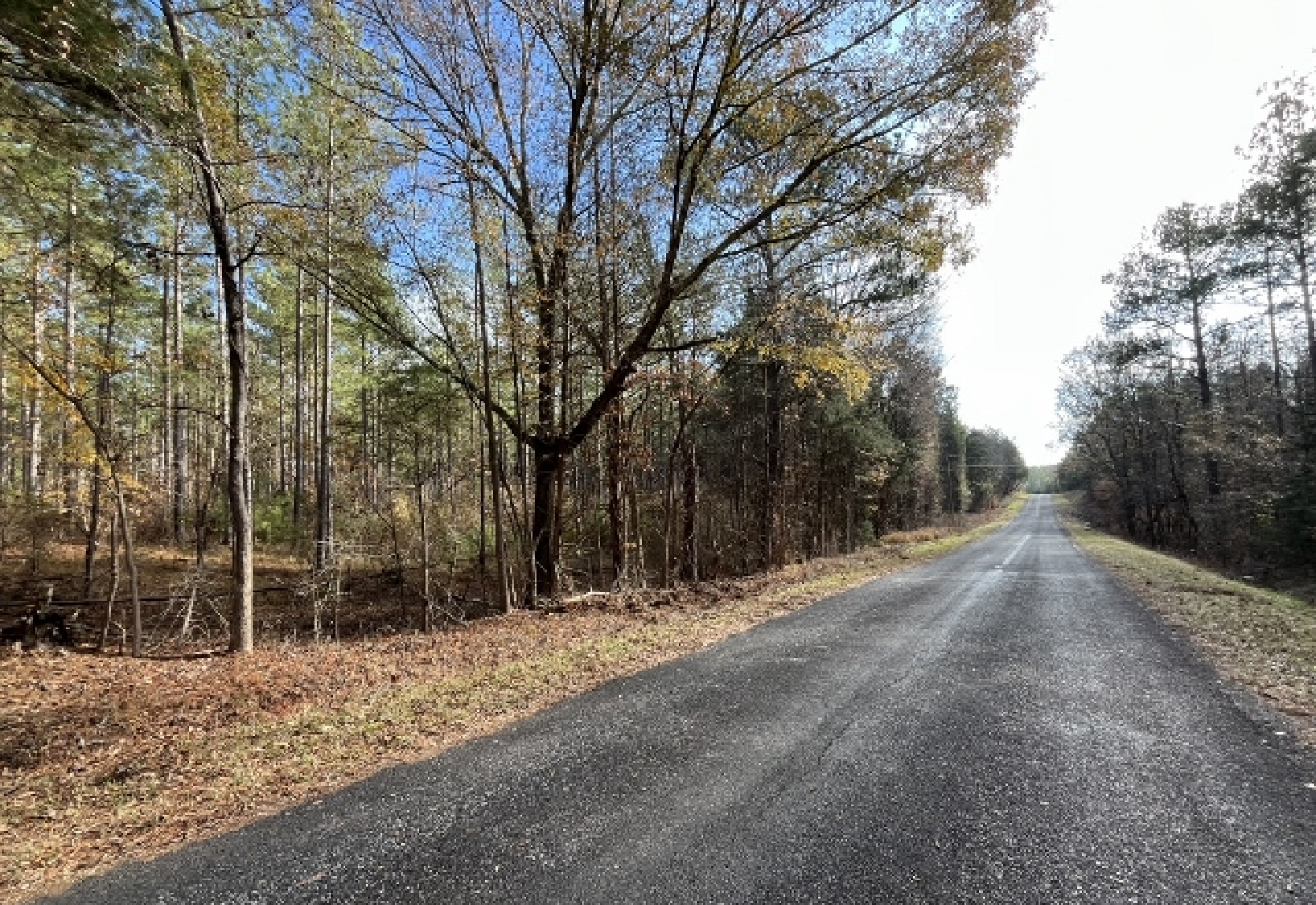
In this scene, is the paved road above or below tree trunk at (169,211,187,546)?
below

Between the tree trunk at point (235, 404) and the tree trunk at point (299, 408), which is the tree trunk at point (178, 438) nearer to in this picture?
the tree trunk at point (299, 408)

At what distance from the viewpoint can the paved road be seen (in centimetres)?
255

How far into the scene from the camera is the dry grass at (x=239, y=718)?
3.33 meters

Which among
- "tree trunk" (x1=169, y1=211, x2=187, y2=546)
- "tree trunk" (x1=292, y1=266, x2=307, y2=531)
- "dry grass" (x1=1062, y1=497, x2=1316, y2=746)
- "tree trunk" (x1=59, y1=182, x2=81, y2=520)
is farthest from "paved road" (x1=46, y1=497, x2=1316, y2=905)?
"tree trunk" (x1=292, y1=266, x2=307, y2=531)

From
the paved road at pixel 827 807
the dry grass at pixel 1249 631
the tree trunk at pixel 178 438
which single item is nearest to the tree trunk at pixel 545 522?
the paved road at pixel 827 807

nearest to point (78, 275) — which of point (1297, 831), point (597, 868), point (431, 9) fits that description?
point (431, 9)

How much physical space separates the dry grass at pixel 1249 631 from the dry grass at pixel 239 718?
4949mm

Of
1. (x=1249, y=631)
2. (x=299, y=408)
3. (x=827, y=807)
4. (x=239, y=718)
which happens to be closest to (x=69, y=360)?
(x=239, y=718)

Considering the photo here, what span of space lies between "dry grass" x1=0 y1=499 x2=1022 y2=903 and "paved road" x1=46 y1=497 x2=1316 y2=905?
43cm

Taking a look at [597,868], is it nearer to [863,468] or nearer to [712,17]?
[712,17]

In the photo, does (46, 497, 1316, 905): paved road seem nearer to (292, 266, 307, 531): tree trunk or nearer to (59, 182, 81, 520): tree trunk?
(59, 182, 81, 520): tree trunk

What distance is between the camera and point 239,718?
15.9 ft

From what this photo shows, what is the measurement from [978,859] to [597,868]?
168 centimetres

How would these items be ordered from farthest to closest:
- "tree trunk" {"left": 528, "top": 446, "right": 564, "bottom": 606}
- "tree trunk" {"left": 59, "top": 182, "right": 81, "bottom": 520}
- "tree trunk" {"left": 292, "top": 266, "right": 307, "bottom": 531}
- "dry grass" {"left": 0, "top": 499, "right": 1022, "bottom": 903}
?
"tree trunk" {"left": 292, "top": 266, "right": 307, "bottom": 531} → "tree trunk" {"left": 528, "top": 446, "right": 564, "bottom": 606} → "tree trunk" {"left": 59, "top": 182, "right": 81, "bottom": 520} → "dry grass" {"left": 0, "top": 499, "right": 1022, "bottom": 903}
